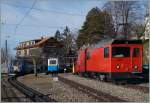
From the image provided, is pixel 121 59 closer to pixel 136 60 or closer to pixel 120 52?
pixel 120 52

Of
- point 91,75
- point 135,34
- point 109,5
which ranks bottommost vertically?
point 91,75

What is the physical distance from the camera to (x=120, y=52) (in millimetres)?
26609

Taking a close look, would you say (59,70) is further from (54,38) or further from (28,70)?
(54,38)

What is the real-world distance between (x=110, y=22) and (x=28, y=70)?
1605 cm

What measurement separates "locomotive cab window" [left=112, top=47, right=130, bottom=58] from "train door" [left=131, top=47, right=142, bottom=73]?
417 millimetres

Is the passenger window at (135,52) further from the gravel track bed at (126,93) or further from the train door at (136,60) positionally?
the gravel track bed at (126,93)

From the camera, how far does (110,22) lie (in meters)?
70.4

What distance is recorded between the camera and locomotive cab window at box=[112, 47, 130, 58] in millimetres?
26297

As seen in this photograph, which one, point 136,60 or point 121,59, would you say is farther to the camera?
point 136,60

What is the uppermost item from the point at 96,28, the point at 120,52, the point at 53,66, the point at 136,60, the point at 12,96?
the point at 96,28

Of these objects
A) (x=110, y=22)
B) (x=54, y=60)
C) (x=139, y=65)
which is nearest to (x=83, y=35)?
(x=110, y=22)

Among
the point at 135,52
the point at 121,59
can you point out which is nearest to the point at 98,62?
the point at 121,59

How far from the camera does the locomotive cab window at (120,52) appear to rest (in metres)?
26.3

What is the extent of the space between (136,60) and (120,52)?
1.15 metres
